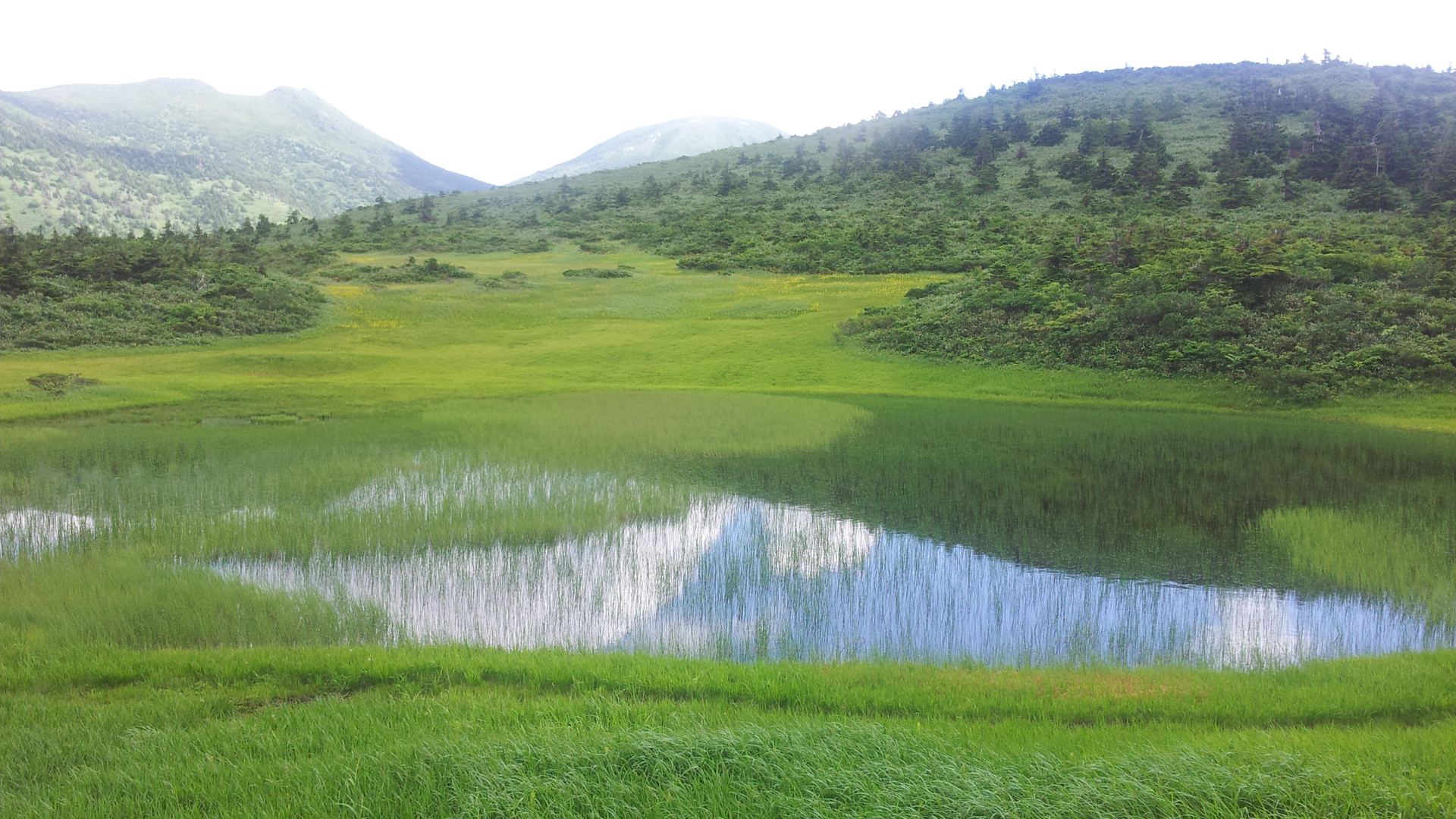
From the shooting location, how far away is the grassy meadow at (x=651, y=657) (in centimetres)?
491

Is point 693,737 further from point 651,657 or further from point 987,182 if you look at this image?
point 987,182

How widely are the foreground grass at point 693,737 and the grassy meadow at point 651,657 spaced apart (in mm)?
36

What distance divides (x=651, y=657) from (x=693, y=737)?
118 inches

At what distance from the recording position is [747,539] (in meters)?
13.7

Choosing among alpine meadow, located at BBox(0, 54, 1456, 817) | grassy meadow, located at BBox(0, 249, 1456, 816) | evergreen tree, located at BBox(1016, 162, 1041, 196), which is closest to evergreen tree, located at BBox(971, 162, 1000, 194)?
evergreen tree, located at BBox(1016, 162, 1041, 196)

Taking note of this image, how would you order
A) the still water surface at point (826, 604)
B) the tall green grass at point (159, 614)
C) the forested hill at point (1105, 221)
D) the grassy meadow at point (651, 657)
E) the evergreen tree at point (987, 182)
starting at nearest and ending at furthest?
1. the grassy meadow at point (651, 657)
2. the tall green grass at point (159, 614)
3. the still water surface at point (826, 604)
4. the forested hill at point (1105, 221)
5. the evergreen tree at point (987, 182)

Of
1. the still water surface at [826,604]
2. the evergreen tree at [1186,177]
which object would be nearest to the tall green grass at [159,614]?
the still water surface at [826,604]

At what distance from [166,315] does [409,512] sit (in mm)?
36715

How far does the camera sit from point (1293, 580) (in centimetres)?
1146

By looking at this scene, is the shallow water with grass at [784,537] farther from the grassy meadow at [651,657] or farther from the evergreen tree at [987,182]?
the evergreen tree at [987,182]

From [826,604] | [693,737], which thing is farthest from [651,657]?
[826,604]

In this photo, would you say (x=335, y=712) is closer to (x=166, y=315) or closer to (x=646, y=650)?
(x=646, y=650)

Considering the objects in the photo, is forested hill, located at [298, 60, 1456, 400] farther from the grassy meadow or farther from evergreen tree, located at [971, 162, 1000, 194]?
the grassy meadow

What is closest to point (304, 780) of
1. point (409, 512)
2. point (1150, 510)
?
point (409, 512)
